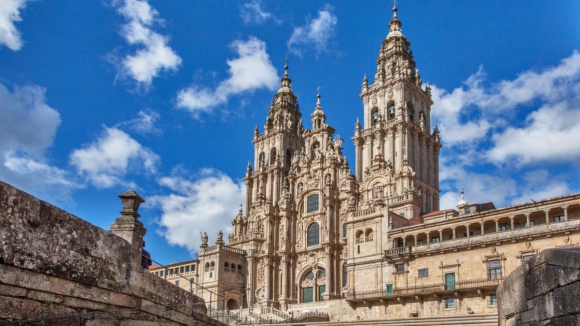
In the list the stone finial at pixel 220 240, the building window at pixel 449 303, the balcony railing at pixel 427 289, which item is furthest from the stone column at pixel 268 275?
the building window at pixel 449 303

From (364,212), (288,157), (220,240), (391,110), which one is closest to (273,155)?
(288,157)

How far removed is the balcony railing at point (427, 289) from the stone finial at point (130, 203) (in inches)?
1091

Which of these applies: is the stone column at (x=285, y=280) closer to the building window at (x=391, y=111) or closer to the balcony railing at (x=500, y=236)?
the building window at (x=391, y=111)

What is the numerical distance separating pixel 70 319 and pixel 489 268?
32.3m

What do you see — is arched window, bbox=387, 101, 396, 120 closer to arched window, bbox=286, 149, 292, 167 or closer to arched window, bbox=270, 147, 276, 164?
arched window, bbox=286, 149, 292, 167

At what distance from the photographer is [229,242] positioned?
210ft

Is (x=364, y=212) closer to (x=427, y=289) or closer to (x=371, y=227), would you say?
(x=371, y=227)

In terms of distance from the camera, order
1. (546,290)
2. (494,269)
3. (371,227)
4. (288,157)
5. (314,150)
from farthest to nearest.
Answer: (288,157), (314,150), (371,227), (494,269), (546,290)

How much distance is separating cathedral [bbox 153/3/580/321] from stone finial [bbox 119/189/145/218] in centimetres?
2801

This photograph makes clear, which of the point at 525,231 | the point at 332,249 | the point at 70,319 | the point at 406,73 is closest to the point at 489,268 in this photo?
the point at 525,231

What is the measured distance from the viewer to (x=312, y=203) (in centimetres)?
5956

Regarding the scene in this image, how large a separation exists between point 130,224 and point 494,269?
1168 inches

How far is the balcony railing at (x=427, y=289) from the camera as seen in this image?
3659 cm

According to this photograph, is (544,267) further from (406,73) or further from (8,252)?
(406,73)
